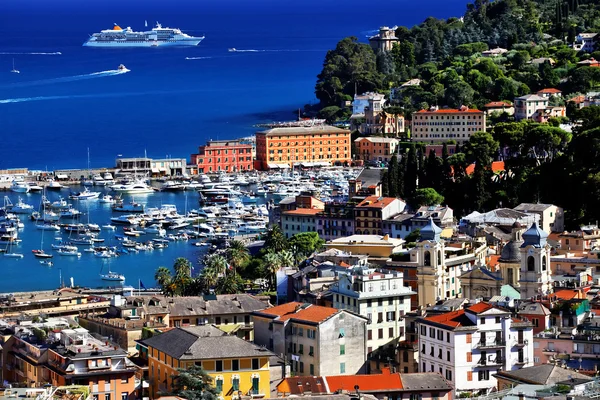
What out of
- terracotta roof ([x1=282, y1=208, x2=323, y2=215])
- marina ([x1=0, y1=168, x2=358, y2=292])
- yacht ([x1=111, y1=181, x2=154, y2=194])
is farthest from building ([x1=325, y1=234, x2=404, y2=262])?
yacht ([x1=111, y1=181, x2=154, y2=194])

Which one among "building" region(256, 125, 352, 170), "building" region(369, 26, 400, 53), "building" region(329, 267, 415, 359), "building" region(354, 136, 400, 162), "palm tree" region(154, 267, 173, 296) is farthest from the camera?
"building" region(369, 26, 400, 53)

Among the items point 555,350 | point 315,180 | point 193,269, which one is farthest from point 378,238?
point 315,180

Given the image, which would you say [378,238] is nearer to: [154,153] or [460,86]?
[460,86]

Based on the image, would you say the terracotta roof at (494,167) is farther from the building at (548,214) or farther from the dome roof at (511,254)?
the dome roof at (511,254)

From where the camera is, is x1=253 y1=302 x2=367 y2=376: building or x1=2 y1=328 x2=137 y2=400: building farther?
x1=253 y1=302 x2=367 y2=376: building

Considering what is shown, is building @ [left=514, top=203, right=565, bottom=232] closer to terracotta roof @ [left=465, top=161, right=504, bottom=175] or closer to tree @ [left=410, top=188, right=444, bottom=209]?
tree @ [left=410, top=188, right=444, bottom=209]

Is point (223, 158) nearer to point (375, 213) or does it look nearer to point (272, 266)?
point (375, 213)

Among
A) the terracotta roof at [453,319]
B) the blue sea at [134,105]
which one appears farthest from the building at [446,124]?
the terracotta roof at [453,319]
